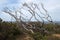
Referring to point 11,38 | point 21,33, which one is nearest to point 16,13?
point 21,33

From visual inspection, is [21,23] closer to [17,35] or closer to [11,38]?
[17,35]

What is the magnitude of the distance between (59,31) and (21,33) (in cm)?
490

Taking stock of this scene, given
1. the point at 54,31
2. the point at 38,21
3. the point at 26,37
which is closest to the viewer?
the point at 26,37

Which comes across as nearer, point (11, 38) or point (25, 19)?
point (11, 38)

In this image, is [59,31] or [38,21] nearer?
[59,31]

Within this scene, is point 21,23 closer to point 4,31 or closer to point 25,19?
point 25,19

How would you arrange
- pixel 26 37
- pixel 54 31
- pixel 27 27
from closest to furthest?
pixel 26 37 → pixel 27 27 → pixel 54 31

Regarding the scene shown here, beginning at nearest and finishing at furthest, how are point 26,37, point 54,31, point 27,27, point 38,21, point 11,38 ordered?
Result: point 11,38 < point 26,37 < point 27,27 < point 54,31 < point 38,21

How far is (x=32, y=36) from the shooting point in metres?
17.6

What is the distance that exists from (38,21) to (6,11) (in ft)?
13.5

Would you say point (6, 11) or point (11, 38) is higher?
point (6, 11)

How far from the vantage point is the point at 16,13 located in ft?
66.3

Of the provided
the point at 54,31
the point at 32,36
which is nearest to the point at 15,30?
the point at 32,36

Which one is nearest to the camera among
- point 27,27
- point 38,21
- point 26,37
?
point 26,37
